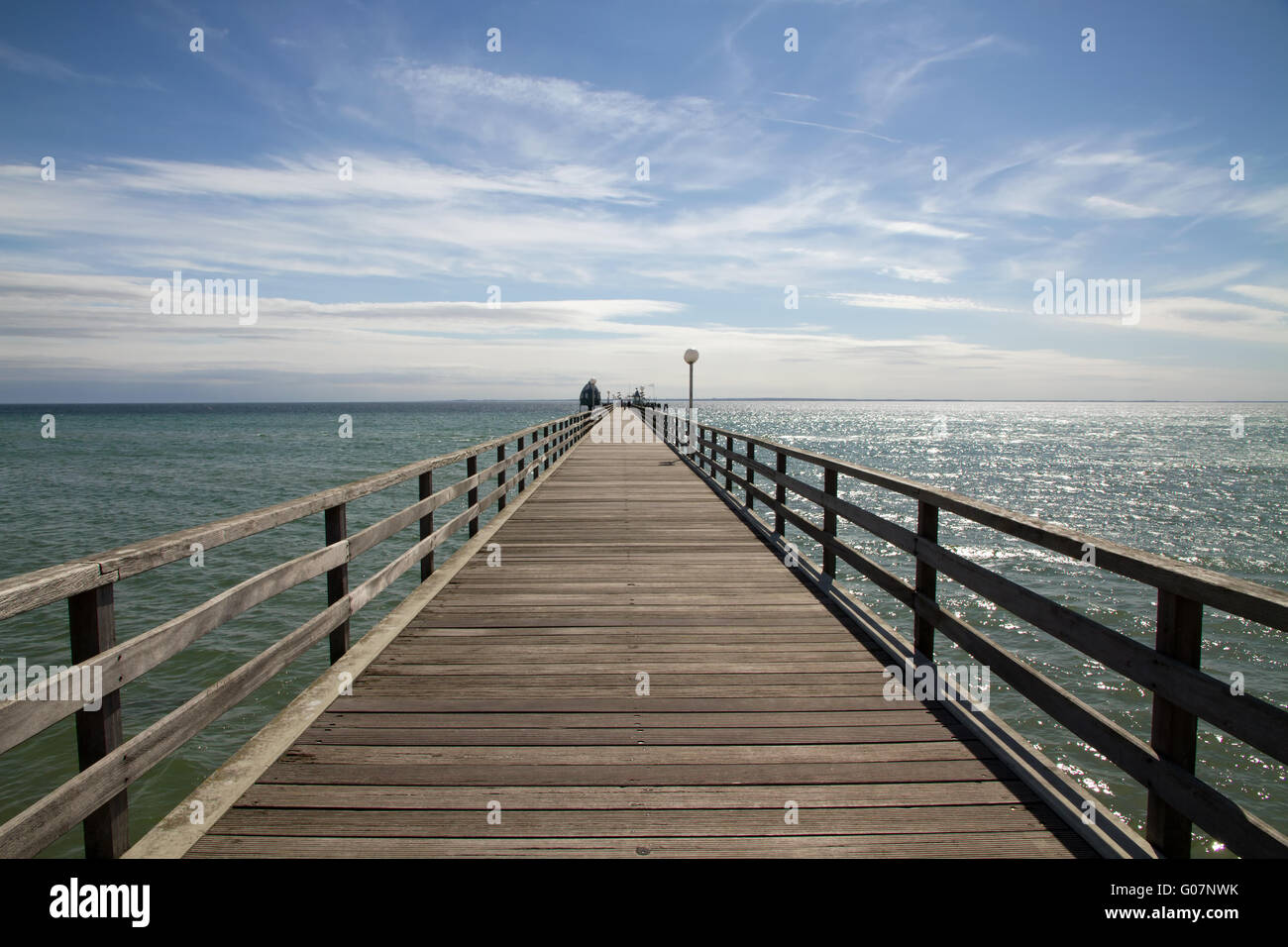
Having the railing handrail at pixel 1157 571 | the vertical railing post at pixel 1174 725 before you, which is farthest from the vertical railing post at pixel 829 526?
the vertical railing post at pixel 1174 725

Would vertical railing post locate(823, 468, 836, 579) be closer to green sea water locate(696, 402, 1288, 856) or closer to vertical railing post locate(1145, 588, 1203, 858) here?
green sea water locate(696, 402, 1288, 856)

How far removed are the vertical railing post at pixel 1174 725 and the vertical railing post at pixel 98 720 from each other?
3.24 metres

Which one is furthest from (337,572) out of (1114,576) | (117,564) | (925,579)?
(1114,576)

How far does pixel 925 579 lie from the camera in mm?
4203

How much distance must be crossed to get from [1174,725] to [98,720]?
3.38 m

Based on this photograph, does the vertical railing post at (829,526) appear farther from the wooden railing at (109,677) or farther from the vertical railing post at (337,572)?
the wooden railing at (109,677)

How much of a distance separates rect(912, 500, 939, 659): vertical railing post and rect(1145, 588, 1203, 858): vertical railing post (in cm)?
168

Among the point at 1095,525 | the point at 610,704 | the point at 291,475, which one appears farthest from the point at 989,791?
the point at 291,475

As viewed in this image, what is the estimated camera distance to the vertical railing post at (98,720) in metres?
2.20

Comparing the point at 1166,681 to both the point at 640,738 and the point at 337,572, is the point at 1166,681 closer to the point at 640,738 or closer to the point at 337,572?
the point at 640,738

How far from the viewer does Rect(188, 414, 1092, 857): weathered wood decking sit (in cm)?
261

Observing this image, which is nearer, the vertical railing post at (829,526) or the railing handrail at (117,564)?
the railing handrail at (117,564)

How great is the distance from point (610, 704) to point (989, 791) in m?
1.78

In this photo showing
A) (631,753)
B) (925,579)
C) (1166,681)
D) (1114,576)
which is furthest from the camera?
(1114,576)
